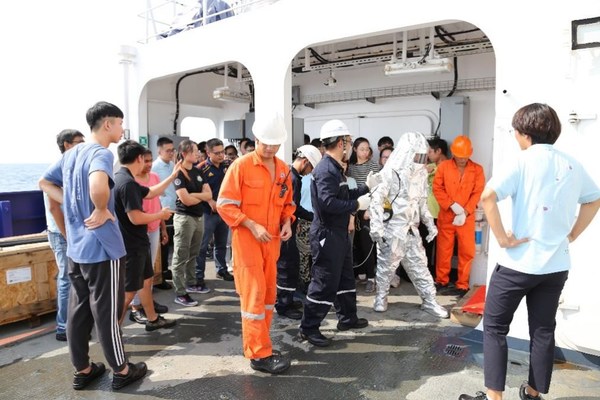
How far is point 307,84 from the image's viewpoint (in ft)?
25.6

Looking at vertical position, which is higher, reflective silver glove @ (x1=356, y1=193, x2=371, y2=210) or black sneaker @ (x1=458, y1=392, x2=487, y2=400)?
reflective silver glove @ (x1=356, y1=193, x2=371, y2=210)

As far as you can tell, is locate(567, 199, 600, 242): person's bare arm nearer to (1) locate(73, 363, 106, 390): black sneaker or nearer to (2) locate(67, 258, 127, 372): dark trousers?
(2) locate(67, 258, 127, 372): dark trousers

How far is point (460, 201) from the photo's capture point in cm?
506

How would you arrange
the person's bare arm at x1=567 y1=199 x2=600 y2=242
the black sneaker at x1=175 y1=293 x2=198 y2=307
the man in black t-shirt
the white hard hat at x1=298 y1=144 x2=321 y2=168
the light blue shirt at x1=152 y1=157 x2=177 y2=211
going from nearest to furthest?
1. the person's bare arm at x1=567 y1=199 x2=600 y2=242
2. the man in black t-shirt
3. the white hard hat at x1=298 y1=144 x2=321 y2=168
4. the black sneaker at x1=175 y1=293 x2=198 y2=307
5. the light blue shirt at x1=152 y1=157 x2=177 y2=211

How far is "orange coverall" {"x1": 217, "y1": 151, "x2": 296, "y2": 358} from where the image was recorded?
2.90m

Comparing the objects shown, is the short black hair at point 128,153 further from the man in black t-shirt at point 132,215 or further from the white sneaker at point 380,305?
the white sneaker at point 380,305

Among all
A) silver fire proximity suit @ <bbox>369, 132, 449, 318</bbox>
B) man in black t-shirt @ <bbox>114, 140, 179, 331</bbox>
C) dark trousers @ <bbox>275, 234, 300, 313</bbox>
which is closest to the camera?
man in black t-shirt @ <bbox>114, 140, 179, 331</bbox>

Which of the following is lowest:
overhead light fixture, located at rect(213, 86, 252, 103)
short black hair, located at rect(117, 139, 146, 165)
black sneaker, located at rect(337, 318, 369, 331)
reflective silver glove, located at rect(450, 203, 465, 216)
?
black sneaker, located at rect(337, 318, 369, 331)

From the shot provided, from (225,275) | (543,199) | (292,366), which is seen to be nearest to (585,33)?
(543,199)

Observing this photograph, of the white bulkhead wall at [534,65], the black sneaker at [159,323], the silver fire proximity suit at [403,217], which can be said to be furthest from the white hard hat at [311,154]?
the black sneaker at [159,323]

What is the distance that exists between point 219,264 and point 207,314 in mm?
1333

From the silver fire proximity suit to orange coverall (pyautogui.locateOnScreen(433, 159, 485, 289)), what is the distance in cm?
85

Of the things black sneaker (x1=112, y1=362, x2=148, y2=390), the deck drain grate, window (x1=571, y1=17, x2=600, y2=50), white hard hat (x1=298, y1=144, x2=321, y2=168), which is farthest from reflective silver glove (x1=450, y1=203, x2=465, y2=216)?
black sneaker (x1=112, y1=362, x2=148, y2=390)

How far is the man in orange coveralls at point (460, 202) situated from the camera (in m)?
5.05
